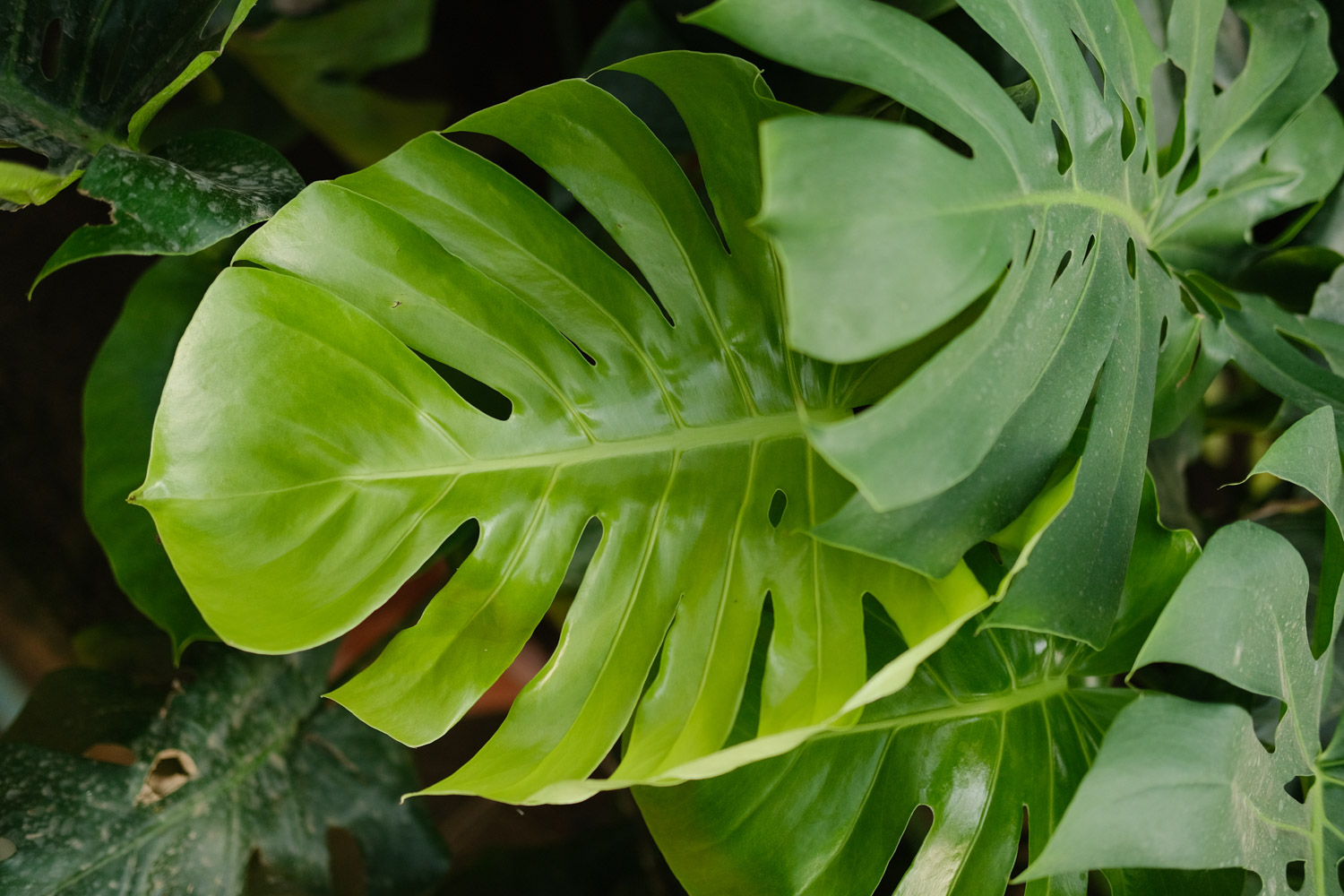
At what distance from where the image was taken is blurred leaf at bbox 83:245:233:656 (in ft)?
2.22

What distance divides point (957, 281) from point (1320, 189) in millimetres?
698

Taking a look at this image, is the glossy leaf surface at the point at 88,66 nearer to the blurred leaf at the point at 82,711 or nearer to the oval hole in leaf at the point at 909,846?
the blurred leaf at the point at 82,711

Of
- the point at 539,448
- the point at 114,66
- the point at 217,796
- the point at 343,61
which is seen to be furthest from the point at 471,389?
the point at 343,61

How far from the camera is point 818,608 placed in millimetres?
528

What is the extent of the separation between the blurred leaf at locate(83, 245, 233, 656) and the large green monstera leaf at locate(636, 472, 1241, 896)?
1.38ft

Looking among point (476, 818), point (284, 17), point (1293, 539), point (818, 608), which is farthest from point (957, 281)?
point (476, 818)

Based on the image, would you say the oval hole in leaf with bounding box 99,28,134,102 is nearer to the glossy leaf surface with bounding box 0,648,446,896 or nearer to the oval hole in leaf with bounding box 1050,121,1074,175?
the glossy leaf surface with bounding box 0,648,446,896

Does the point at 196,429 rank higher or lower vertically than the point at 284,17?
lower

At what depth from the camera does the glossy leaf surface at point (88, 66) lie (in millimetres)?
609

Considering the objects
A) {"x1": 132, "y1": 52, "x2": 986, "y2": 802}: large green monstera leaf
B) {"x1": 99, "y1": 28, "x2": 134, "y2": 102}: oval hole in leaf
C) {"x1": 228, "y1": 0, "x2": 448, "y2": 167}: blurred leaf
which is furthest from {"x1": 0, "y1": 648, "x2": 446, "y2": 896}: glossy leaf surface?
{"x1": 228, "y1": 0, "x2": 448, "y2": 167}: blurred leaf

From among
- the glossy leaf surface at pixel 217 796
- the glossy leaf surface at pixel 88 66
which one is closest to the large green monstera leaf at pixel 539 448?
the glossy leaf surface at pixel 88 66

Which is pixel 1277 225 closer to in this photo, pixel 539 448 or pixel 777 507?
A: pixel 777 507

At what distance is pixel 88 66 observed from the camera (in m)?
0.64

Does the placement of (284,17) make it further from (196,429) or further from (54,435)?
(196,429)
